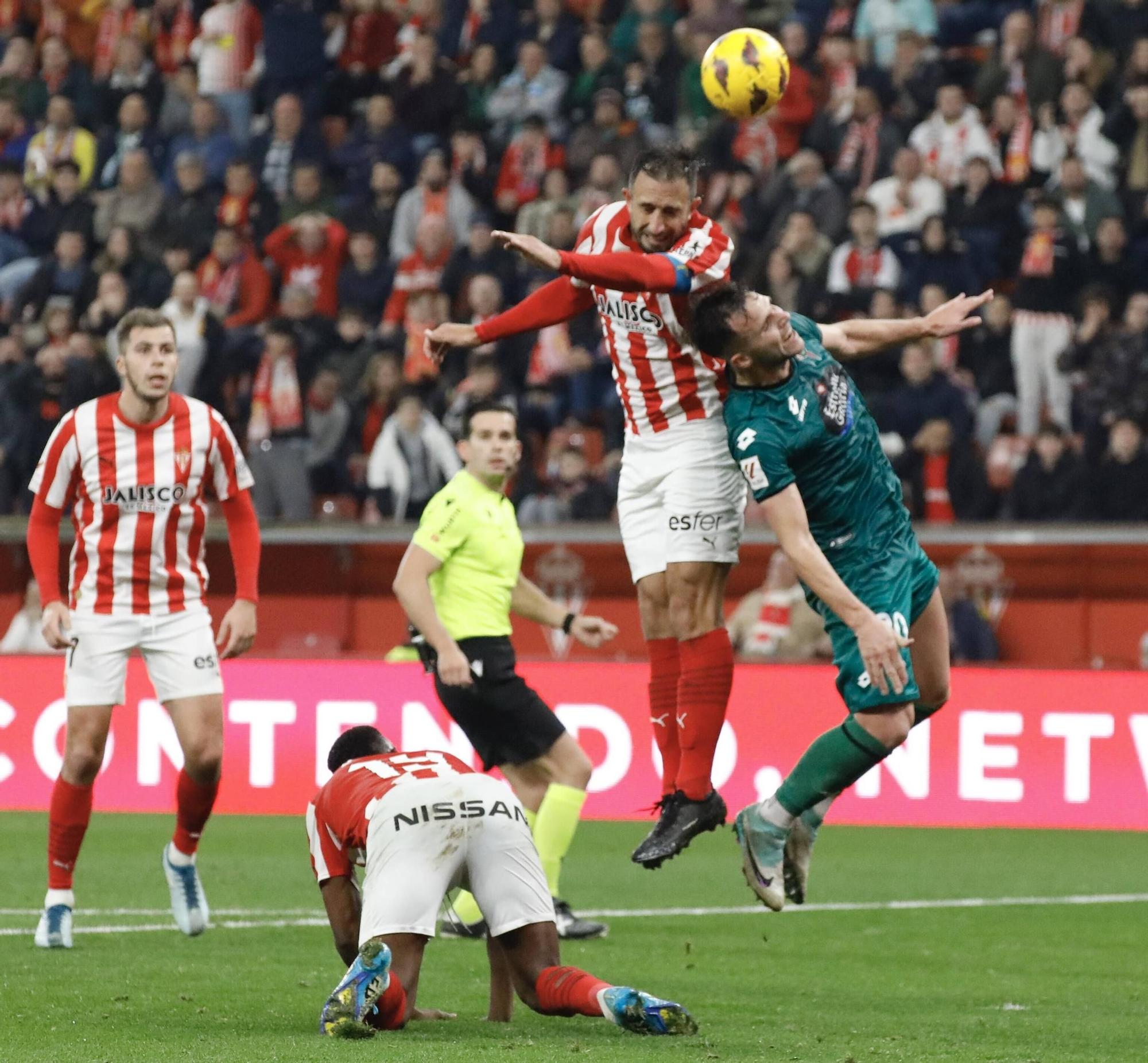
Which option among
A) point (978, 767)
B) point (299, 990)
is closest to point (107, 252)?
point (978, 767)

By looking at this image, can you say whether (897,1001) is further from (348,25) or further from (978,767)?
(348,25)

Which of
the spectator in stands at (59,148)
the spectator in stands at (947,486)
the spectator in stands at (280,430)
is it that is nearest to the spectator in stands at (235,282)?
the spectator in stands at (280,430)

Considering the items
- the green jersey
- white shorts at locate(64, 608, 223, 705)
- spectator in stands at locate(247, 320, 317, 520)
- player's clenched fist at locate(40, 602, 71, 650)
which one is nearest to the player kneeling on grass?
the green jersey

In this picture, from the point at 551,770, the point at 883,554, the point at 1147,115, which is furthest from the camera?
the point at 1147,115

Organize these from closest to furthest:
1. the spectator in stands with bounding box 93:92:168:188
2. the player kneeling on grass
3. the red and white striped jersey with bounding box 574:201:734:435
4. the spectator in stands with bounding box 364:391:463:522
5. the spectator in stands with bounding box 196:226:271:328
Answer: the player kneeling on grass
the red and white striped jersey with bounding box 574:201:734:435
the spectator in stands with bounding box 364:391:463:522
the spectator in stands with bounding box 196:226:271:328
the spectator in stands with bounding box 93:92:168:188

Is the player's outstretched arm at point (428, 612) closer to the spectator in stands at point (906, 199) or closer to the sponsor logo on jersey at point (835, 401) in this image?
the sponsor logo on jersey at point (835, 401)

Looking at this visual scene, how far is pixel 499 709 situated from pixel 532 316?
258cm

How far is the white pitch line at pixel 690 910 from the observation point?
9.15m

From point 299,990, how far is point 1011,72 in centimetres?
1120

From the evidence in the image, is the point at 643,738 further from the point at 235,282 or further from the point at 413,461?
the point at 235,282

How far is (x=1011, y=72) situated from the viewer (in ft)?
53.8

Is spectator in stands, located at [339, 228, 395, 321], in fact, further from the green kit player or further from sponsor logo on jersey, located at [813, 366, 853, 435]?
sponsor logo on jersey, located at [813, 366, 853, 435]

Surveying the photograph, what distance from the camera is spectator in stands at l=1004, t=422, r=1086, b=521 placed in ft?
46.4

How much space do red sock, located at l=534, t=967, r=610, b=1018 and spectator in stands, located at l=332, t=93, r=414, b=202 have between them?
12.8 metres
